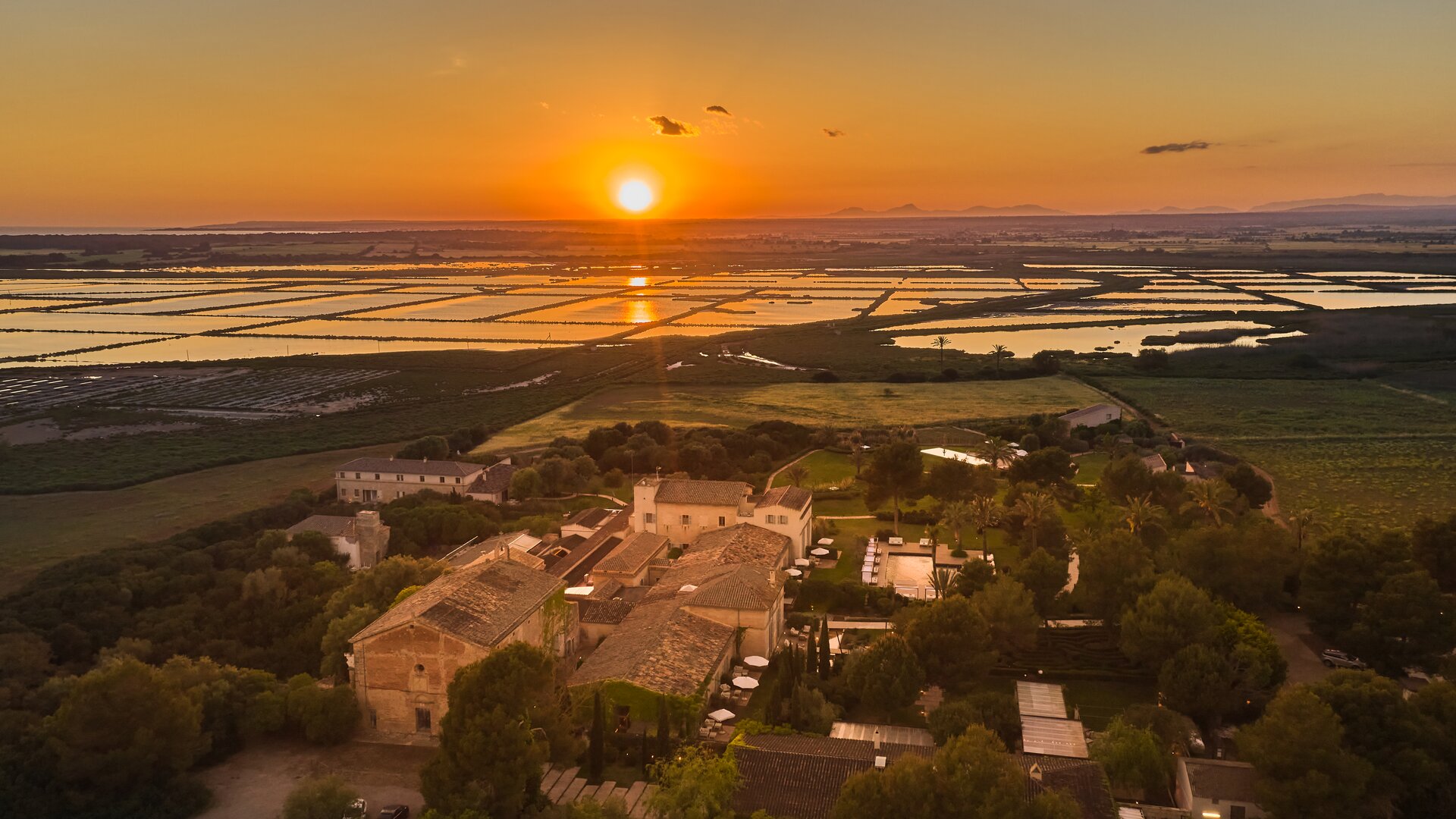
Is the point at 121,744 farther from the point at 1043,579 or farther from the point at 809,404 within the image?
the point at 809,404

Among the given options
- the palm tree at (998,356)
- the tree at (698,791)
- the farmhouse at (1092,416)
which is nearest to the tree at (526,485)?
the tree at (698,791)

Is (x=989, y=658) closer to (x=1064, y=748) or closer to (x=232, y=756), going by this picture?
(x=1064, y=748)

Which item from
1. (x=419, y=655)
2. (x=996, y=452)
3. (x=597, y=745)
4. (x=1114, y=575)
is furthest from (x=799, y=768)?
(x=996, y=452)

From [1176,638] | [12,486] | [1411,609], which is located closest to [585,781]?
[1176,638]

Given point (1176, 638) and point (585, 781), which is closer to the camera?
point (585, 781)

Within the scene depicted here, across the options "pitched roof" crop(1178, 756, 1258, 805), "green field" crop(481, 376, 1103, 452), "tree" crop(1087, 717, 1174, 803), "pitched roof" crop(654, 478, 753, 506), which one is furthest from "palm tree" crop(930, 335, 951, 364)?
"pitched roof" crop(1178, 756, 1258, 805)

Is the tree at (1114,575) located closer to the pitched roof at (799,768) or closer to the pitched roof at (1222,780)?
the pitched roof at (1222,780)
